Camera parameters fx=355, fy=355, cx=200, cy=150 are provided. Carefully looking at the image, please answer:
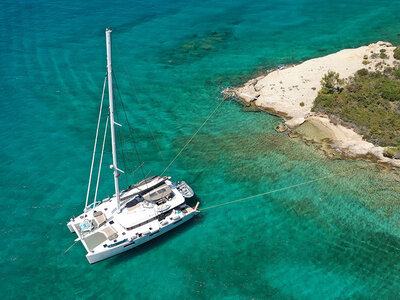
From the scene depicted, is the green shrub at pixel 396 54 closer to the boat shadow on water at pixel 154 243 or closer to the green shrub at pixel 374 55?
the green shrub at pixel 374 55

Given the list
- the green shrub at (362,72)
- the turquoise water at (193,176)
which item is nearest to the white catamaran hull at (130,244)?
the turquoise water at (193,176)

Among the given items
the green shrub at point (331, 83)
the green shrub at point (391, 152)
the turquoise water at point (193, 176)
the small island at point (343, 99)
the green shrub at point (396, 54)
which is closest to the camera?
the turquoise water at point (193, 176)

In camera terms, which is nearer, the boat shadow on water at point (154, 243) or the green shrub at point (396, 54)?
the boat shadow on water at point (154, 243)

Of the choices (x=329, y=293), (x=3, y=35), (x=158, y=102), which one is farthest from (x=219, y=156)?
(x=3, y=35)

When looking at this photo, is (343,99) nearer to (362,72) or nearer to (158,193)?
(362,72)

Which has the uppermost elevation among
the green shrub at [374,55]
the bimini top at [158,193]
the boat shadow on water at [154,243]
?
the green shrub at [374,55]

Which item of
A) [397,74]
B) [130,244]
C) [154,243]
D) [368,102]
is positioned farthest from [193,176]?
[397,74]

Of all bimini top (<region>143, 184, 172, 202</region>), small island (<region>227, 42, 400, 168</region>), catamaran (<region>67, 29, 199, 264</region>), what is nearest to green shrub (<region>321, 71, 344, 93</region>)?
small island (<region>227, 42, 400, 168</region>)
